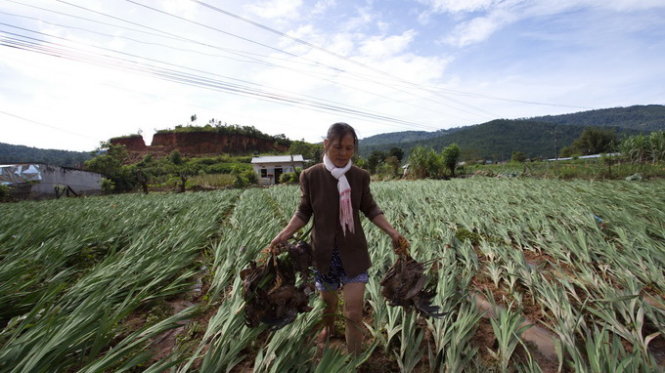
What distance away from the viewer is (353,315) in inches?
50.4

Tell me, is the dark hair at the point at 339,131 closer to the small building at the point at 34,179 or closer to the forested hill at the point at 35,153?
the small building at the point at 34,179

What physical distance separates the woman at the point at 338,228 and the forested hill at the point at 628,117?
4983 inches

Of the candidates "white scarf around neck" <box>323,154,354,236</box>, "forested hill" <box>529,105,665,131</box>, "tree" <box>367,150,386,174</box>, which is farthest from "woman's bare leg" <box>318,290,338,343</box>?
"forested hill" <box>529,105,665,131</box>

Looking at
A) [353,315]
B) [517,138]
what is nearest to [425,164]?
[353,315]

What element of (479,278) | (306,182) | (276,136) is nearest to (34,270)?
(306,182)

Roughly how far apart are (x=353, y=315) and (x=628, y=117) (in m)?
156

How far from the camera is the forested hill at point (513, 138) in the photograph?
81750mm

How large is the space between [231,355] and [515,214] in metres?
3.76

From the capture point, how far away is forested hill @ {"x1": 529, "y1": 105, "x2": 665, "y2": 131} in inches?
3831

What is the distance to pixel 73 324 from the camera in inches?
44.4

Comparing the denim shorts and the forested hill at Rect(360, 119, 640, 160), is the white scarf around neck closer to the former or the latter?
the denim shorts

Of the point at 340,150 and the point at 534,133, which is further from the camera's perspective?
the point at 534,133

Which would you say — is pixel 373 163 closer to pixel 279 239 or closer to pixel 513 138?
pixel 279 239

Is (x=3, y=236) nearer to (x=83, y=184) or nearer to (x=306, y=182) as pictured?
(x=306, y=182)
